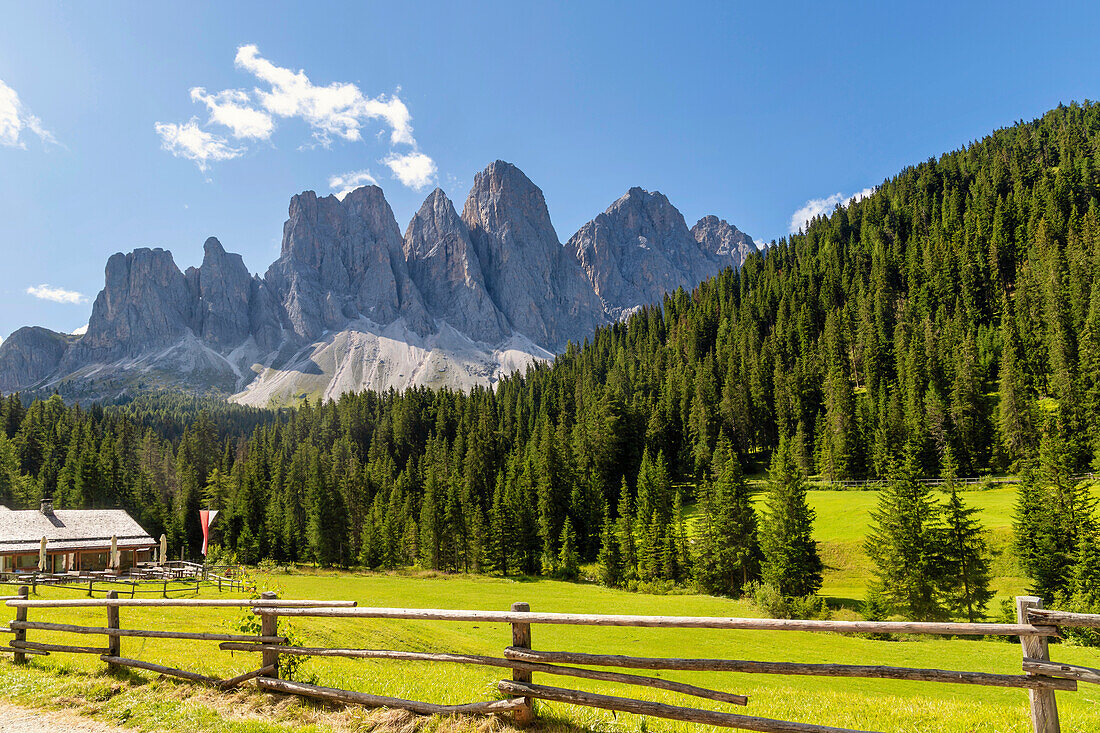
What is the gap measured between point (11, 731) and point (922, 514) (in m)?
52.1

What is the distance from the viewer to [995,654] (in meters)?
25.8

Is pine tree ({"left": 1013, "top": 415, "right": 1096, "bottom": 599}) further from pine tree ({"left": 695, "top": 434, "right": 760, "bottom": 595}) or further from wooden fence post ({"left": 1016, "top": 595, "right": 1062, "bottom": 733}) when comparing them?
wooden fence post ({"left": 1016, "top": 595, "right": 1062, "bottom": 733})

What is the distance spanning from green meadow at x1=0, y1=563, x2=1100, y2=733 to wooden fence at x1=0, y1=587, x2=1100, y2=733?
38cm

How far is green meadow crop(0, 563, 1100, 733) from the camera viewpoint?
8.98 m

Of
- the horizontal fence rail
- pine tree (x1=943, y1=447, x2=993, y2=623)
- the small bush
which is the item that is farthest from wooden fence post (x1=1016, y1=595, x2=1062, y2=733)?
pine tree (x1=943, y1=447, x2=993, y2=623)

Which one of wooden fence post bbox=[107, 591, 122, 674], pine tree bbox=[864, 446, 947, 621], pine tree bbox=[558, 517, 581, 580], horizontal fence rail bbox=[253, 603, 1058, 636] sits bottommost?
pine tree bbox=[558, 517, 581, 580]

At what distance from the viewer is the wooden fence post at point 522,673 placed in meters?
8.42

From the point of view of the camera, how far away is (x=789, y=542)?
4875 centimetres

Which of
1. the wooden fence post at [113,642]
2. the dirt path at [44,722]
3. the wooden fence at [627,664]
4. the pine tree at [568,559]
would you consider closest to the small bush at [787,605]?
the pine tree at [568,559]

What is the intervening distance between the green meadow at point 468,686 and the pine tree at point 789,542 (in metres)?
14.3

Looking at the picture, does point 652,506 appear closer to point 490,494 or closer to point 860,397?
point 490,494

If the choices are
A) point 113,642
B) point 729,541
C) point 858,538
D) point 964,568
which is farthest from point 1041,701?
point 858,538

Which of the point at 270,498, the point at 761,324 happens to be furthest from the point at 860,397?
the point at 270,498

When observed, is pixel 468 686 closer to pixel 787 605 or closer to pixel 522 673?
pixel 522 673
